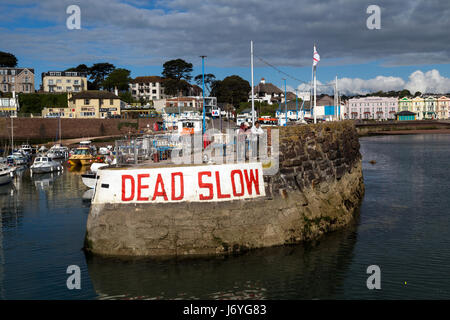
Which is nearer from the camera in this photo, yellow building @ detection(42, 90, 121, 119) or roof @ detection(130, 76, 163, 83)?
yellow building @ detection(42, 90, 121, 119)

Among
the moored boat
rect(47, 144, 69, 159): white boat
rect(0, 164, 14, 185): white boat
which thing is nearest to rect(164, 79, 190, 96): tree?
rect(47, 144, 69, 159): white boat

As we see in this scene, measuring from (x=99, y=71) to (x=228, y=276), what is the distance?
14409 centimetres

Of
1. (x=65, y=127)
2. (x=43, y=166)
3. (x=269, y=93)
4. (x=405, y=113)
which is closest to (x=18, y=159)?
(x=43, y=166)

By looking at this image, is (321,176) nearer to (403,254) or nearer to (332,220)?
(332,220)

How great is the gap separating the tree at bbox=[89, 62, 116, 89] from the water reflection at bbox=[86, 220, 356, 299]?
5471 inches

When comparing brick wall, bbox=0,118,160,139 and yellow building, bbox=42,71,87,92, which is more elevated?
yellow building, bbox=42,71,87,92

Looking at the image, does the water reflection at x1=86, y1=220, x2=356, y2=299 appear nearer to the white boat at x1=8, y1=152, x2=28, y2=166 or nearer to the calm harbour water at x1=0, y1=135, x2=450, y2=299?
the calm harbour water at x1=0, y1=135, x2=450, y2=299

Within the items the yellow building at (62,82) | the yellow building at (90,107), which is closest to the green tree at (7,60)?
the yellow building at (62,82)

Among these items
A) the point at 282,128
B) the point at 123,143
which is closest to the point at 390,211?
the point at 282,128

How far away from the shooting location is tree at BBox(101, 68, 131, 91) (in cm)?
14300

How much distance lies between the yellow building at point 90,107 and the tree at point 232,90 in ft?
89.4

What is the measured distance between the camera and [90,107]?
114625mm

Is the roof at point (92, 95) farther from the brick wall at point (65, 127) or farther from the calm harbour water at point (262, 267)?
the calm harbour water at point (262, 267)
